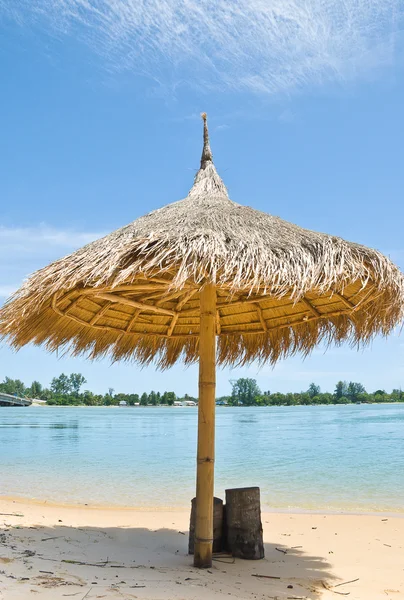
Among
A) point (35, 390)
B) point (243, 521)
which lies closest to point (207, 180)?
point (243, 521)

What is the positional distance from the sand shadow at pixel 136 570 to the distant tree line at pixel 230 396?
77.4 meters

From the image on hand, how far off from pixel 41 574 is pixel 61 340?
1.74m

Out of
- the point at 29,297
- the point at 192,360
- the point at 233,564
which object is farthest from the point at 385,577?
the point at 29,297

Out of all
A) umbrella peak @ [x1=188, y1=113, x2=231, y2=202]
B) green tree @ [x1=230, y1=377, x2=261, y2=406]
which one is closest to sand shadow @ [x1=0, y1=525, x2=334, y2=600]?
umbrella peak @ [x1=188, y1=113, x2=231, y2=202]

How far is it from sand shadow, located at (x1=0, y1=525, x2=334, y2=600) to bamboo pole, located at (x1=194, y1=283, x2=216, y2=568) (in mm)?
186

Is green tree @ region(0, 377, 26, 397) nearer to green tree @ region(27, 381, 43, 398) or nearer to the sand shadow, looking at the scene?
green tree @ region(27, 381, 43, 398)

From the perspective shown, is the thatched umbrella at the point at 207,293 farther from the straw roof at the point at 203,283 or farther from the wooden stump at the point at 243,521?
the wooden stump at the point at 243,521

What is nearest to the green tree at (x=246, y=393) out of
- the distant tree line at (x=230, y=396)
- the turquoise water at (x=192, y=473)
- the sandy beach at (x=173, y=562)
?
the distant tree line at (x=230, y=396)

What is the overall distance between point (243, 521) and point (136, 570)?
0.86m

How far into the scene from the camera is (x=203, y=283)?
341 centimetres

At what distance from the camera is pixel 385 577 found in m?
3.91

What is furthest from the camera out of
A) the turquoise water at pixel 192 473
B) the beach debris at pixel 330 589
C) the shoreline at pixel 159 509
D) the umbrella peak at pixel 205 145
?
the turquoise water at pixel 192 473

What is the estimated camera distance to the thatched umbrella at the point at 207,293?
302 centimetres

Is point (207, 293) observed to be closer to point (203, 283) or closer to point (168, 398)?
point (203, 283)
